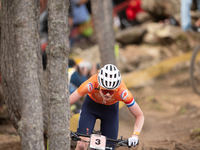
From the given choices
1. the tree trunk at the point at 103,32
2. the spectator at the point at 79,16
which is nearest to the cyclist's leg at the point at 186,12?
the tree trunk at the point at 103,32

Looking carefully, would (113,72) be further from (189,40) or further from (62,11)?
(189,40)

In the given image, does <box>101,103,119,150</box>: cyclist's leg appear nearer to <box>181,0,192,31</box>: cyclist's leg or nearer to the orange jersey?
the orange jersey

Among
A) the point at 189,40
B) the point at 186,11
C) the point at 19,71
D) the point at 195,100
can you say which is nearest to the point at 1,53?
the point at 19,71

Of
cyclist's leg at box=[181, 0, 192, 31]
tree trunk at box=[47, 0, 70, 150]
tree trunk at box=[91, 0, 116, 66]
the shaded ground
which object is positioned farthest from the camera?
tree trunk at box=[91, 0, 116, 66]

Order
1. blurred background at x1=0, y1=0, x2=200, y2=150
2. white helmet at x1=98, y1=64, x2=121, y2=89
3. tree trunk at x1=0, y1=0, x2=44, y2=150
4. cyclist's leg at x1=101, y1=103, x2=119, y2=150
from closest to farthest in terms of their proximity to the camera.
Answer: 1. tree trunk at x1=0, y1=0, x2=44, y2=150
2. white helmet at x1=98, y1=64, x2=121, y2=89
3. cyclist's leg at x1=101, y1=103, x2=119, y2=150
4. blurred background at x1=0, y1=0, x2=200, y2=150

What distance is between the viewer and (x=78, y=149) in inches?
146

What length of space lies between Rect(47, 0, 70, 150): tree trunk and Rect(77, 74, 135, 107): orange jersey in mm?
847

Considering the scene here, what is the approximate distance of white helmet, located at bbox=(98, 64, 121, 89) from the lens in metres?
3.47

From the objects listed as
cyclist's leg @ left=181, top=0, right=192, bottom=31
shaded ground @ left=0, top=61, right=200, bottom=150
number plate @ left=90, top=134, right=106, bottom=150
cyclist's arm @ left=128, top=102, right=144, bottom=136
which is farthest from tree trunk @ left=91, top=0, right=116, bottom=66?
number plate @ left=90, top=134, right=106, bottom=150

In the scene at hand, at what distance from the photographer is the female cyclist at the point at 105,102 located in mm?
3523

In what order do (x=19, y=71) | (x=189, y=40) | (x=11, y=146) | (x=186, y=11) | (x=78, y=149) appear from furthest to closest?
(x=189, y=40), (x=186, y=11), (x=11, y=146), (x=78, y=149), (x=19, y=71)

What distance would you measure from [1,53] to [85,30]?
8.72 meters

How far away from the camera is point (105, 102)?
12.9ft

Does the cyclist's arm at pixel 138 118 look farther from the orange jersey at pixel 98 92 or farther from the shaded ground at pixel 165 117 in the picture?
the shaded ground at pixel 165 117
